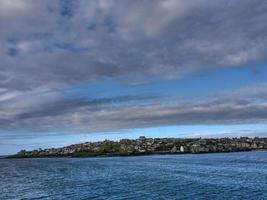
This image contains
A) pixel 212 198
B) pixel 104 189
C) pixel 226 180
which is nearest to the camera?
pixel 212 198

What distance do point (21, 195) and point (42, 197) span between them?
182 inches

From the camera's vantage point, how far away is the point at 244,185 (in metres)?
75.0

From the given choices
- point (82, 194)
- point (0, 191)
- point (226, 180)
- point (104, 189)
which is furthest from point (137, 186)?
point (0, 191)

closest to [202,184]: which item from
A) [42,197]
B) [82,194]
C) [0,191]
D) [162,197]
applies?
[162,197]

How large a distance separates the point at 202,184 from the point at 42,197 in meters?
27.2

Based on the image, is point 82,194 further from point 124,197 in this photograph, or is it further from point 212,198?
point 212,198

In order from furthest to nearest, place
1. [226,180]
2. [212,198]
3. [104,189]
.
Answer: [226,180] → [104,189] → [212,198]

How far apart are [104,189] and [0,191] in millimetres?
18092

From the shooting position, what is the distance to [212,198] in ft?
199

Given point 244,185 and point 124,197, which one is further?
point 244,185

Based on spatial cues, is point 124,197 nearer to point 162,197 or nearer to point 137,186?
point 162,197

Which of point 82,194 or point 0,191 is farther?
point 0,191

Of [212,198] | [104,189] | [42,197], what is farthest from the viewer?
[104,189]

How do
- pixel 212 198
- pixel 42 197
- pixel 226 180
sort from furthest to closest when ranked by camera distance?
pixel 226 180, pixel 42 197, pixel 212 198
